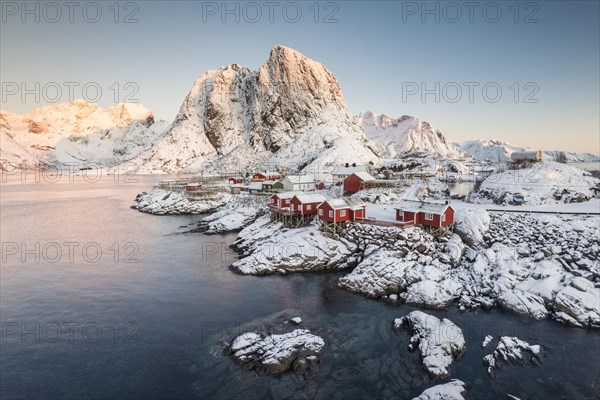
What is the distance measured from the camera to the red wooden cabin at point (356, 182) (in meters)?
56.6

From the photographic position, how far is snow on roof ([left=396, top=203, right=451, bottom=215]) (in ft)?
114

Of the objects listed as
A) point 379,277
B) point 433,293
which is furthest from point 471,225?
point 379,277

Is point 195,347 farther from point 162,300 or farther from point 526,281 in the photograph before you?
point 526,281

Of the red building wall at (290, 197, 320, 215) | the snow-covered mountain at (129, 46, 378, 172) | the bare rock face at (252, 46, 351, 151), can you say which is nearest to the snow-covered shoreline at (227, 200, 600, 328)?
the red building wall at (290, 197, 320, 215)

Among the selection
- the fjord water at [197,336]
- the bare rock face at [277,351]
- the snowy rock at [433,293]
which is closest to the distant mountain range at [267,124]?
the fjord water at [197,336]

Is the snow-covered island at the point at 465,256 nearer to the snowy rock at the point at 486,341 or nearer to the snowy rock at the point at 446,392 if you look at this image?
the snowy rock at the point at 486,341

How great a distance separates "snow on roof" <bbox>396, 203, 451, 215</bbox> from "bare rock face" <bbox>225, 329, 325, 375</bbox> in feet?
67.7

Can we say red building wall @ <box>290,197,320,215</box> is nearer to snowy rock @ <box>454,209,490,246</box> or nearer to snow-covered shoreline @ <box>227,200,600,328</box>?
snow-covered shoreline @ <box>227,200,600,328</box>

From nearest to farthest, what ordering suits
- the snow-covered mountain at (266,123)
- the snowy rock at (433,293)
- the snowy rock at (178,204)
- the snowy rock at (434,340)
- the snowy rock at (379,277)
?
1. the snowy rock at (434,340)
2. the snowy rock at (433,293)
3. the snowy rock at (379,277)
4. the snowy rock at (178,204)
5. the snow-covered mountain at (266,123)

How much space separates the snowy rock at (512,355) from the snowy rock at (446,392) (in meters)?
2.82

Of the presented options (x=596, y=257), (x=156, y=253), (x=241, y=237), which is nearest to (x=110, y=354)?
(x=156, y=253)

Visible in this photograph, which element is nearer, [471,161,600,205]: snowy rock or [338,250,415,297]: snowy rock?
[338,250,415,297]: snowy rock

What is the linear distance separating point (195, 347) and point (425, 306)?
1755cm

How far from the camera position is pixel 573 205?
1630 inches
